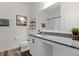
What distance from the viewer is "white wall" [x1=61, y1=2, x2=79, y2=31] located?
1.75 meters

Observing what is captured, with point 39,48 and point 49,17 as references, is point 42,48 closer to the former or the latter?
point 39,48

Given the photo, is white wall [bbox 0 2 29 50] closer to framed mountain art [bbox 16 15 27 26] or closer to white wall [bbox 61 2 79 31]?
framed mountain art [bbox 16 15 27 26]

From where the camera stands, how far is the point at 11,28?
6.50 ft

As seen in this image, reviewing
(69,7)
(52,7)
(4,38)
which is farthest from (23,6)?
(69,7)

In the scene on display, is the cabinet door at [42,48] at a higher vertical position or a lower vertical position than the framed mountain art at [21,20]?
lower

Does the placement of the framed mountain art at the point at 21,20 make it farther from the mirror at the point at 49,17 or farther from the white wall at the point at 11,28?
the mirror at the point at 49,17

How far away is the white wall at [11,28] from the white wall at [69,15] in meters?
0.64

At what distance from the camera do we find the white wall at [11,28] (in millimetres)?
1933

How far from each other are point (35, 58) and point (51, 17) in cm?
77

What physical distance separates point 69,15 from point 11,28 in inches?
40.1

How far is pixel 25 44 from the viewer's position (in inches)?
80.4

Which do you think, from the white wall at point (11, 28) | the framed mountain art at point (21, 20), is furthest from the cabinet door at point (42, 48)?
the framed mountain art at point (21, 20)

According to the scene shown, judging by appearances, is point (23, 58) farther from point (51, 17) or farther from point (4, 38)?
point (51, 17)

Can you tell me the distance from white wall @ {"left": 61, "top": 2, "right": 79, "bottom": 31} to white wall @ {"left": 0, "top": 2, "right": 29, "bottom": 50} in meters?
0.64
